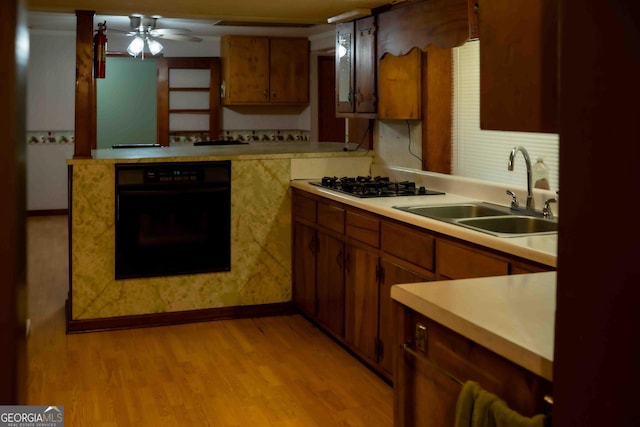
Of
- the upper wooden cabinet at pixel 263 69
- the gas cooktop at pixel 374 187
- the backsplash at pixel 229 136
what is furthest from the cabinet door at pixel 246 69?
the gas cooktop at pixel 374 187

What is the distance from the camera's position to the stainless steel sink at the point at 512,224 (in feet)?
11.1

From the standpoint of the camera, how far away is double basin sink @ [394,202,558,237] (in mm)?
3336

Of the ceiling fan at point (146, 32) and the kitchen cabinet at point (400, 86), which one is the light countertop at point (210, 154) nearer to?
the kitchen cabinet at point (400, 86)

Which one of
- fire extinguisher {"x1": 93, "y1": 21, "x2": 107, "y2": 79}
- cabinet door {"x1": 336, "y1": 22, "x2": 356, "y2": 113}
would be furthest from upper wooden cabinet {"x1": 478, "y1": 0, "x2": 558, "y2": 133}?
fire extinguisher {"x1": 93, "y1": 21, "x2": 107, "y2": 79}

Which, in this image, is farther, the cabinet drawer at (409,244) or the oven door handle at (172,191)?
the oven door handle at (172,191)

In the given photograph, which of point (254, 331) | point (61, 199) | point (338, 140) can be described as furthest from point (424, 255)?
point (61, 199)

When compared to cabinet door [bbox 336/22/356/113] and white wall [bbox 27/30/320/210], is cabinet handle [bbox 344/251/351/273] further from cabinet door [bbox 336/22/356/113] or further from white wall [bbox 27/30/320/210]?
white wall [bbox 27/30/320/210]

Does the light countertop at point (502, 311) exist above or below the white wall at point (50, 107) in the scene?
below

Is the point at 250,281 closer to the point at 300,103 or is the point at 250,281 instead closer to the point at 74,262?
the point at 74,262

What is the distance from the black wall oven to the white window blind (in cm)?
152

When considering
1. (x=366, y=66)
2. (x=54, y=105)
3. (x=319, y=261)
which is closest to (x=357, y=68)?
(x=366, y=66)

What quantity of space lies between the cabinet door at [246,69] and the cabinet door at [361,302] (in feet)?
16.4

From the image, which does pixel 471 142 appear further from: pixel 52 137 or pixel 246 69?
pixel 52 137

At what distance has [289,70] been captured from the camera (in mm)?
8836
